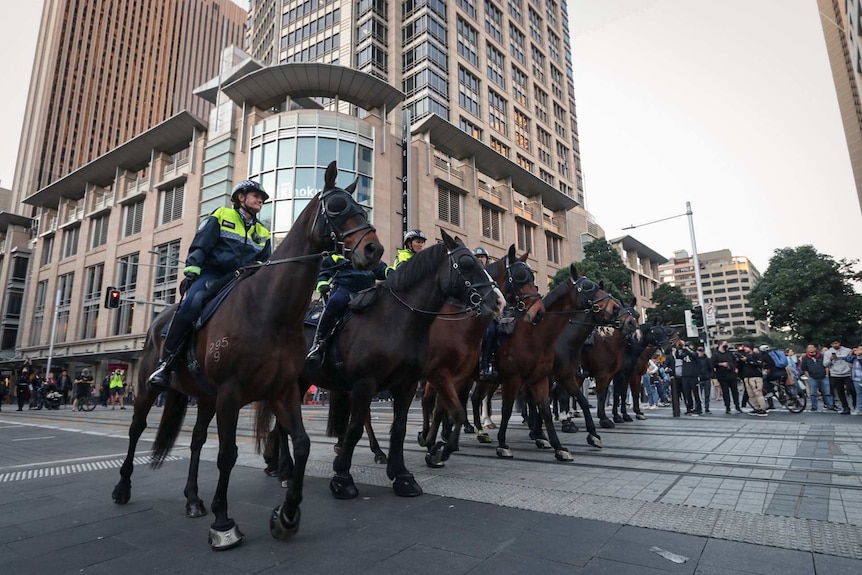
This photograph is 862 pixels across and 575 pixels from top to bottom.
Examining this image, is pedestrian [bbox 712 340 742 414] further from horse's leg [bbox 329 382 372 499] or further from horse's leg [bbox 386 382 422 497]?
horse's leg [bbox 329 382 372 499]

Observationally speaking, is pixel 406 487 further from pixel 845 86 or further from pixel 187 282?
pixel 845 86

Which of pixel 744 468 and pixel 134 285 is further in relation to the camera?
pixel 134 285

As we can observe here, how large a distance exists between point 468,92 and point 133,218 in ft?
133

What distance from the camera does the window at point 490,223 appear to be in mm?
50281

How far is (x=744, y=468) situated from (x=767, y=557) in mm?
3718

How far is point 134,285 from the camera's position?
145ft

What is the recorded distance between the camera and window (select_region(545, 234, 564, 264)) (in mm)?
59531

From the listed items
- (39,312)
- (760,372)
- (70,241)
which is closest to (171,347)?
(760,372)

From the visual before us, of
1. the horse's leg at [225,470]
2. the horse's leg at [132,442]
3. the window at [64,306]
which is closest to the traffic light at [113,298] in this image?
the horse's leg at [132,442]

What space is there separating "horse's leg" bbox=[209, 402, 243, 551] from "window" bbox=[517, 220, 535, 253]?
51.4 m

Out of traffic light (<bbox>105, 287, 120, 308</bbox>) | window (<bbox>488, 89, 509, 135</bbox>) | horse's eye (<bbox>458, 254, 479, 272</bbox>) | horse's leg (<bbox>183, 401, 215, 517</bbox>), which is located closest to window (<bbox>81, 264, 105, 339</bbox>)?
traffic light (<bbox>105, 287, 120, 308</bbox>)

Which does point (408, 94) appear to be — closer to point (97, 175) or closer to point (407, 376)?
point (97, 175)

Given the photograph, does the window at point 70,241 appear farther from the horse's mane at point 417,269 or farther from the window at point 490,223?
the horse's mane at point 417,269

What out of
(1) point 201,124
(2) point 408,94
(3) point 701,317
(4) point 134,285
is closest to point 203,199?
(1) point 201,124
